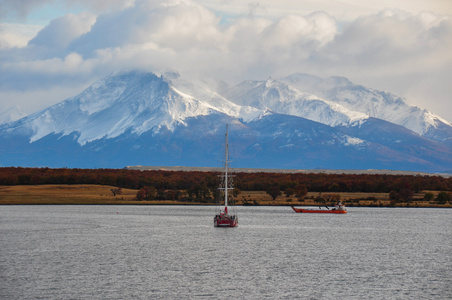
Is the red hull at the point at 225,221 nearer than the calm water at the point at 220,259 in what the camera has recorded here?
No

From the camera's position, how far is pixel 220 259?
8125 cm

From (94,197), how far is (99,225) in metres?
71.9

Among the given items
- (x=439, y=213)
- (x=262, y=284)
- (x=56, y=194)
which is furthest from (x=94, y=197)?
(x=262, y=284)

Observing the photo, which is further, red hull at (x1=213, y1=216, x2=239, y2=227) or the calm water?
red hull at (x1=213, y1=216, x2=239, y2=227)

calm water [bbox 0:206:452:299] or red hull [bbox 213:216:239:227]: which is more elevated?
red hull [bbox 213:216:239:227]

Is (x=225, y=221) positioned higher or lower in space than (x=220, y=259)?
higher

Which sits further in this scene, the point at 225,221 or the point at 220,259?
the point at 225,221

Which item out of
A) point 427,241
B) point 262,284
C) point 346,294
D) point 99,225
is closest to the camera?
point 346,294

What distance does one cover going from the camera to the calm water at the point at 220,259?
63.3 meters

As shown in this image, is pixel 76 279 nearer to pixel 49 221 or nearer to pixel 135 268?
pixel 135 268

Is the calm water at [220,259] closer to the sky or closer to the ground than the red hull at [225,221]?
closer to the ground

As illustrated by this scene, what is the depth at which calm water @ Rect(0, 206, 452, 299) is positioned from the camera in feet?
208

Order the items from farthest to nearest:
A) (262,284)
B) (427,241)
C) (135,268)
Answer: (427,241), (135,268), (262,284)

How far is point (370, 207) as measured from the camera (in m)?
187
